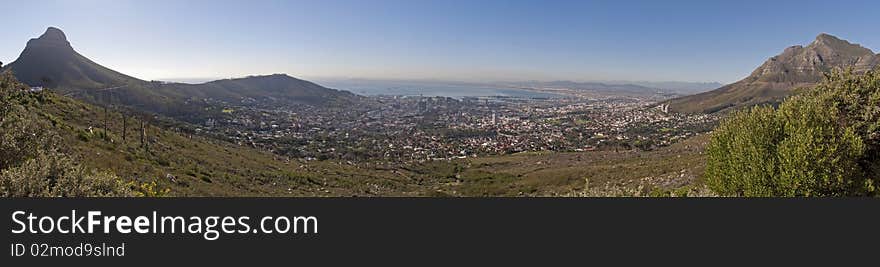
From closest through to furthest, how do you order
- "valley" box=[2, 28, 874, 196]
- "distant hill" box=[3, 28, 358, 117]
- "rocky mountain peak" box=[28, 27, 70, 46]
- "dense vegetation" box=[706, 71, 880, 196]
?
"dense vegetation" box=[706, 71, 880, 196] < "valley" box=[2, 28, 874, 196] < "distant hill" box=[3, 28, 358, 117] < "rocky mountain peak" box=[28, 27, 70, 46]

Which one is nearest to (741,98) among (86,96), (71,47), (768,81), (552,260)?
(768,81)

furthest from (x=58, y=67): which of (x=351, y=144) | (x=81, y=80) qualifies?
(x=351, y=144)

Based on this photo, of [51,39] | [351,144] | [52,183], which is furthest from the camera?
[51,39]

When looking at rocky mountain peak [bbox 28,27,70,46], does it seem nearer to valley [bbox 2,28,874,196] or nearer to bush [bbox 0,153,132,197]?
valley [bbox 2,28,874,196]

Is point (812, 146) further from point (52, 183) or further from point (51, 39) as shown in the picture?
point (51, 39)

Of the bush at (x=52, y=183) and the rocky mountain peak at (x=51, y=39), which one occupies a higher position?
the rocky mountain peak at (x=51, y=39)

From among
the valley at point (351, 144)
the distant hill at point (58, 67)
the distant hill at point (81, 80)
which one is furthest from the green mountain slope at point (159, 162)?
the distant hill at point (58, 67)

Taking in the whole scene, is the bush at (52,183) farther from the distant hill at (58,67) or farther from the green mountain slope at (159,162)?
the distant hill at (58,67)

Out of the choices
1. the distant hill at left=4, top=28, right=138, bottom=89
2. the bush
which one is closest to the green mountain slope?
the bush

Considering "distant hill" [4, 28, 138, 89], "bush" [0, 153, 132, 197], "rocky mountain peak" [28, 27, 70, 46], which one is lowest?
"bush" [0, 153, 132, 197]

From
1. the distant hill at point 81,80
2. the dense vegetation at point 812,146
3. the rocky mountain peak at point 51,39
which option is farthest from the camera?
the rocky mountain peak at point 51,39
